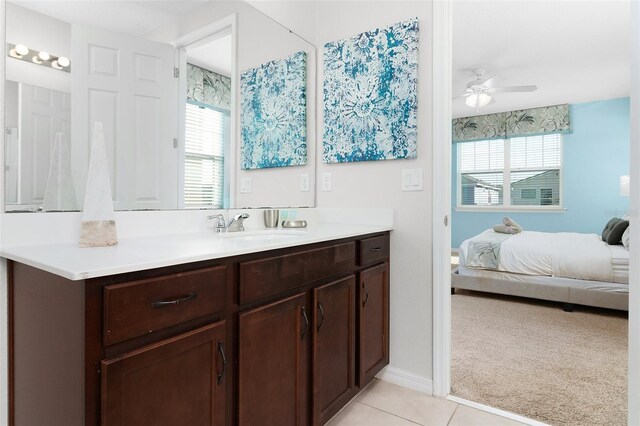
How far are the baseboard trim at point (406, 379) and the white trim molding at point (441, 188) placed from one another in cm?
4

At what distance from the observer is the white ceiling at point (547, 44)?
2945 millimetres

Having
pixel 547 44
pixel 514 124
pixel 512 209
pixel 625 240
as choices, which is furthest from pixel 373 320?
pixel 514 124

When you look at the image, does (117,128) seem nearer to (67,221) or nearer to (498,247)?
(67,221)

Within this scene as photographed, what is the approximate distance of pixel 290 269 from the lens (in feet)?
4.37

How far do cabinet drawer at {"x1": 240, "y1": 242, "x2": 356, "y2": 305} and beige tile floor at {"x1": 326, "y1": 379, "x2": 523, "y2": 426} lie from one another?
721mm

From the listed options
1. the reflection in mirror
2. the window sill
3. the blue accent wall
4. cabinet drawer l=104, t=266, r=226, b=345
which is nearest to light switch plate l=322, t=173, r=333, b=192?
the reflection in mirror

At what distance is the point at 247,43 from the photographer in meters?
1.91

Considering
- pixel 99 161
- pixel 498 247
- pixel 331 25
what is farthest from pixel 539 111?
pixel 99 161

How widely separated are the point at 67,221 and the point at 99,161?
24 cm

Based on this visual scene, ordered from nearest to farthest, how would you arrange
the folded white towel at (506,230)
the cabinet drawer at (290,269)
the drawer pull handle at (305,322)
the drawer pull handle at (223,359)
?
1. the drawer pull handle at (223,359)
2. the cabinet drawer at (290,269)
3. the drawer pull handle at (305,322)
4. the folded white towel at (506,230)

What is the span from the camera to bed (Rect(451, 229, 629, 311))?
127 inches

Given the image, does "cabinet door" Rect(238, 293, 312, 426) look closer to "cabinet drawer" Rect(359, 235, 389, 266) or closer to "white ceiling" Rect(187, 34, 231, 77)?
"cabinet drawer" Rect(359, 235, 389, 266)

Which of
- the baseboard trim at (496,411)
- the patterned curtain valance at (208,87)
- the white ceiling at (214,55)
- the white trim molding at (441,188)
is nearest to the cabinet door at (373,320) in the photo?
the white trim molding at (441,188)

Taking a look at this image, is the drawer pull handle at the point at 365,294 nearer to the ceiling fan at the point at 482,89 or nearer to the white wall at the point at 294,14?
the white wall at the point at 294,14
